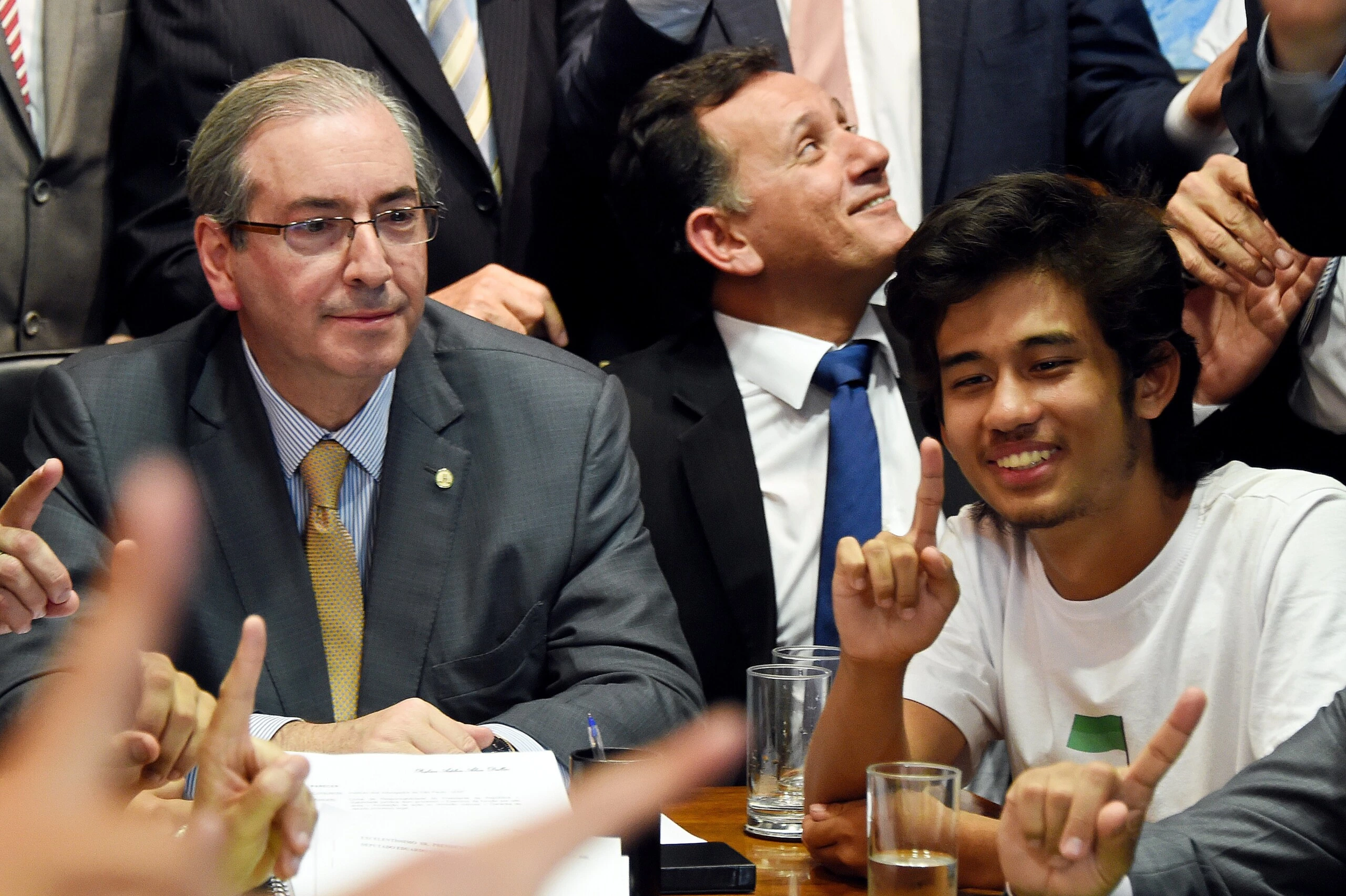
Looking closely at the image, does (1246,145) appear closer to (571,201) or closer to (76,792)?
(76,792)

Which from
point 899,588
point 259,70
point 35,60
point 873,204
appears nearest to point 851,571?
point 899,588

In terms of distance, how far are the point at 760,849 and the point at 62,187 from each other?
1.92 meters

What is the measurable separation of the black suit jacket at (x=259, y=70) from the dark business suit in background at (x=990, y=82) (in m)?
0.15

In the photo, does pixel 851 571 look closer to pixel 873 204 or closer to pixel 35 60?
pixel 873 204

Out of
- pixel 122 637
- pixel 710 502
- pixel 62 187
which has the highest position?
pixel 62 187

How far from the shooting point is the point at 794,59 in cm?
311

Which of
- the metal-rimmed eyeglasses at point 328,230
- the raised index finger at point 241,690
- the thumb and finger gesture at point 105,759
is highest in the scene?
the metal-rimmed eyeglasses at point 328,230

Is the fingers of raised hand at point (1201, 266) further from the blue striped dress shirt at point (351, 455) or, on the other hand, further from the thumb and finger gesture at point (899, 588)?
the blue striped dress shirt at point (351, 455)

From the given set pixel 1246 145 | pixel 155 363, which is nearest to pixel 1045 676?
pixel 1246 145

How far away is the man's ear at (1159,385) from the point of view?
6.58 feet

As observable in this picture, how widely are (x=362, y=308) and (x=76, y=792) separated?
5.03ft

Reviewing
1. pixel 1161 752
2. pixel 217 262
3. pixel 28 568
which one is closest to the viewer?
pixel 1161 752

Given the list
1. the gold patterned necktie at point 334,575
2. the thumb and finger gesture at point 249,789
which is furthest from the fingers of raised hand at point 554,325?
the thumb and finger gesture at point 249,789

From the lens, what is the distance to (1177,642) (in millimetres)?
1854
